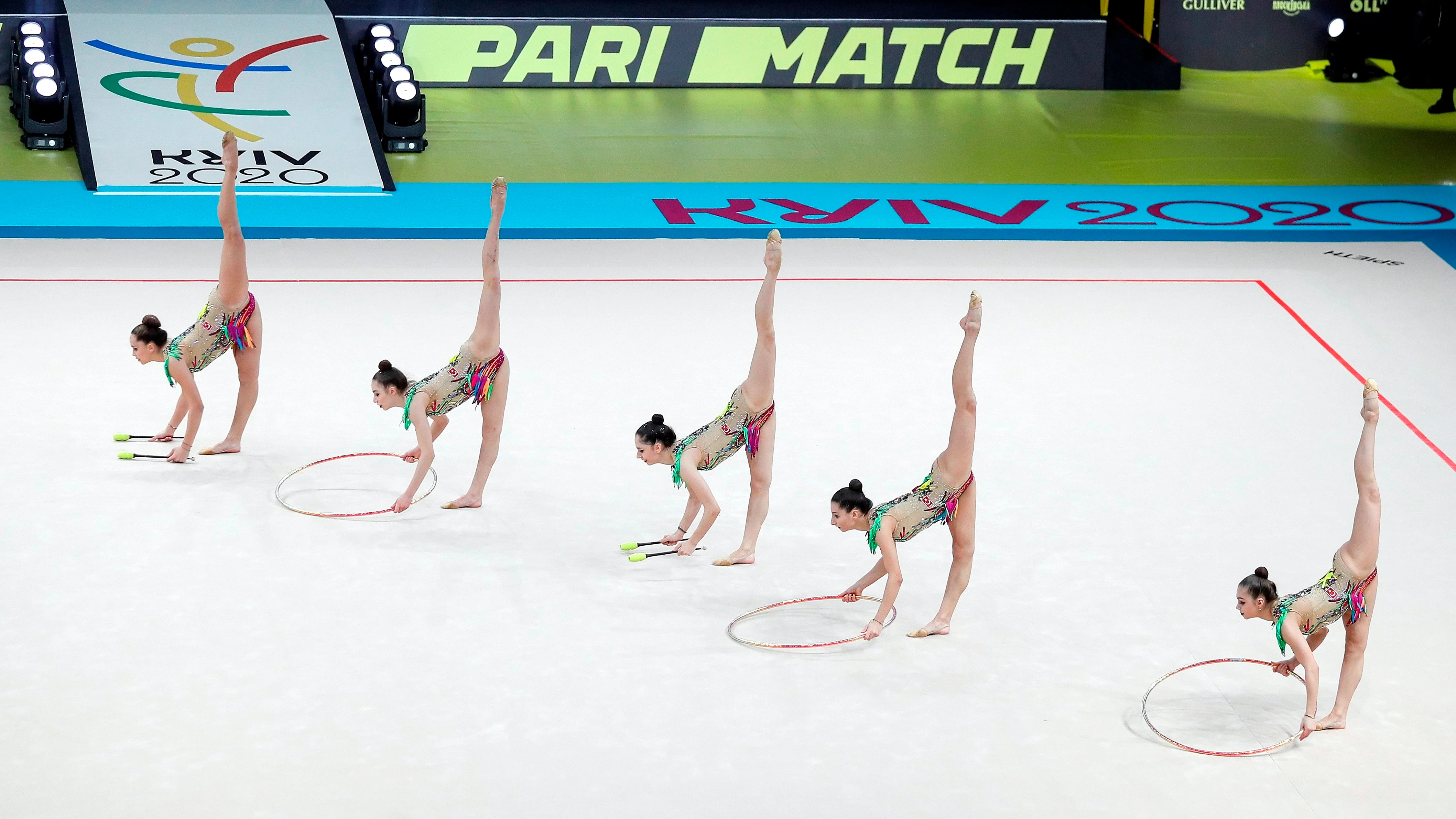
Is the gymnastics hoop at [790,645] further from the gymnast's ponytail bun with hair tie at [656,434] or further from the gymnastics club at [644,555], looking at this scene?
the gymnast's ponytail bun with hair tie at [656,434]

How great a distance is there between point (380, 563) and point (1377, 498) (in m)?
3.59

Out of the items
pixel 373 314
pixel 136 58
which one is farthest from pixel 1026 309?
pixel 136 58

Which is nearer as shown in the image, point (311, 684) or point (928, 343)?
point (311, 684)

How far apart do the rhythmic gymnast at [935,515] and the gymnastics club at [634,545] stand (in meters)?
0.95

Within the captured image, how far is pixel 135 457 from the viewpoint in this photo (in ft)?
22.6

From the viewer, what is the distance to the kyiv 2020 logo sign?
1130 cm

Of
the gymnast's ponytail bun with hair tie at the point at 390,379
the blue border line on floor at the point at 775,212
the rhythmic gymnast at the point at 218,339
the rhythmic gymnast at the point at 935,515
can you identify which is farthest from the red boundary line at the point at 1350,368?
the rhythmic gymnast at the point at 218,339

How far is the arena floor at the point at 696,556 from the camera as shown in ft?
15.8

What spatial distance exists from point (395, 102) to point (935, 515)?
733cm

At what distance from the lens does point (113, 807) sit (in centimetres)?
453

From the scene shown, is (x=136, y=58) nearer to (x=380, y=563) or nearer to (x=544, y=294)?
(x=544, y=294)

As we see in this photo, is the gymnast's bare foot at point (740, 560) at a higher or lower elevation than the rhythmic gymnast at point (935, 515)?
lower

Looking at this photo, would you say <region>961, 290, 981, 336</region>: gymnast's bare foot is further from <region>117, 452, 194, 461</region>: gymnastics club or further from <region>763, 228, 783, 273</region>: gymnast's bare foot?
<region>117, 452, 194, 461</region>: gymnastics club

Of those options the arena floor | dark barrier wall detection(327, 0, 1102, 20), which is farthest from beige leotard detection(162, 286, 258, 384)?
dark barrier wall detection(327, 0, 1102, 20)
